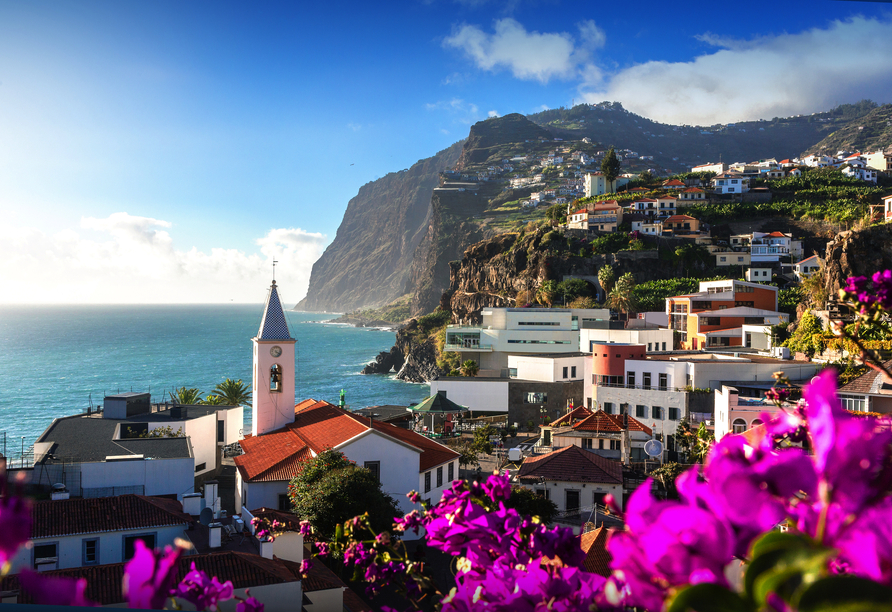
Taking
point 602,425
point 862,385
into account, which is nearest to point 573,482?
point 602,425

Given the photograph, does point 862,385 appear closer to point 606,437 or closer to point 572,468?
point 606,437

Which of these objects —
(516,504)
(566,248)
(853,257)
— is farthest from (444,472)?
(566,248)

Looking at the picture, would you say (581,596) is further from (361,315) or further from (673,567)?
(361,315)

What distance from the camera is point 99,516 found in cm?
1080

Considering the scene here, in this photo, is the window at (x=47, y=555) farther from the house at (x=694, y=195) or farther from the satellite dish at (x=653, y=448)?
the house at (x=694, y=195)

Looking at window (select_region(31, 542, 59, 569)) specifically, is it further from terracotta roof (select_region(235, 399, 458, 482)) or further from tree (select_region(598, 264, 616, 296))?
tree (select_region(598, 264, 616, 296))

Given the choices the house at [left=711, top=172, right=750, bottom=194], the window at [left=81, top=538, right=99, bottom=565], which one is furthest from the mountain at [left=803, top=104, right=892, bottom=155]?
the window at [left=81, top=538, right=99, bottom=565]

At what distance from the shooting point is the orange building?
36844 mm

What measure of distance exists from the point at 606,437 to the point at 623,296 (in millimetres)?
30822

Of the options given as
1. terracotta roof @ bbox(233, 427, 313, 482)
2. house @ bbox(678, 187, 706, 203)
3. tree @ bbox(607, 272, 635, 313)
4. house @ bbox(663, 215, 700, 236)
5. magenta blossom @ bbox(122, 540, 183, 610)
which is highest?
house @ bbox(678, 187, 706, 203)

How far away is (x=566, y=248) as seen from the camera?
6047cm

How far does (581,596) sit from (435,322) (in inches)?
2785

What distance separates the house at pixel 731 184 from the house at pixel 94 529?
235 ft

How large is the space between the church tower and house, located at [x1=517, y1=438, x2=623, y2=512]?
8882mm
